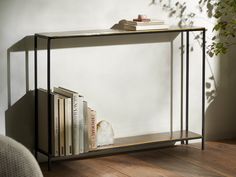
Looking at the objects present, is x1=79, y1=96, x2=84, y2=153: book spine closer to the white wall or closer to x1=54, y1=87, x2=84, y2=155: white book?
x1=54, y1=87, x2=84, y2=155: white book

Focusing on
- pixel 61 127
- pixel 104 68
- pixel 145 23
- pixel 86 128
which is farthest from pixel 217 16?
pixel 61 127

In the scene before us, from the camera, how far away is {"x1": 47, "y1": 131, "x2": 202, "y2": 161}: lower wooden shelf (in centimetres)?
398

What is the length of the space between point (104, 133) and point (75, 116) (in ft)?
0.99

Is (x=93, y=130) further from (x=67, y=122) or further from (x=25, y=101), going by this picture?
(x=25, y=101)

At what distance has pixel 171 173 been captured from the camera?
12.2ft

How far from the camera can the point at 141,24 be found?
3871 mm

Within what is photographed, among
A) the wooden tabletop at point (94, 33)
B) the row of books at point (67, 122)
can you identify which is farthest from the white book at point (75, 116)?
the wooden tabletop at point (94, 33)

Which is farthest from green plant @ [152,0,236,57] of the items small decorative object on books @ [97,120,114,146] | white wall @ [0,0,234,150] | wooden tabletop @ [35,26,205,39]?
small decorative object on books @ [97,120,114,146]

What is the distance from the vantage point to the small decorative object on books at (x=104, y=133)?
393 centimetres

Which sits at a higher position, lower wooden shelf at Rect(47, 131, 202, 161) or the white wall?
the white wall

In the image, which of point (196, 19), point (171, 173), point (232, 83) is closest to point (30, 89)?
point (171, 173)

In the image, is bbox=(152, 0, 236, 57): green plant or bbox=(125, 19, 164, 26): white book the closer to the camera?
bbox=(125, 19, 164, 26): white book

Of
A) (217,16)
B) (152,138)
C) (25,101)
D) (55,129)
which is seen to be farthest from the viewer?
(217,16)

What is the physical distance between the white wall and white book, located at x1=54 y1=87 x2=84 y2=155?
207 millimetres
